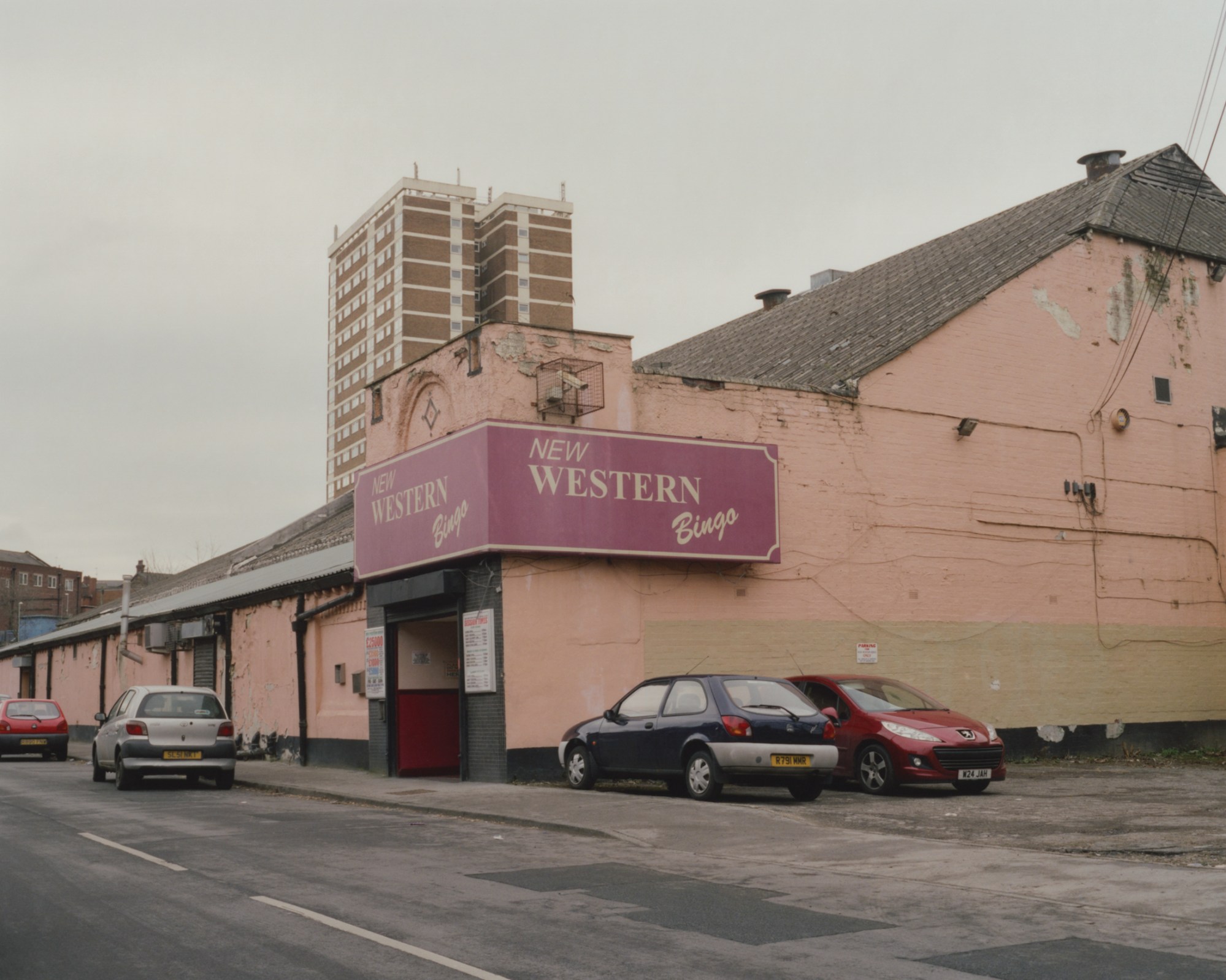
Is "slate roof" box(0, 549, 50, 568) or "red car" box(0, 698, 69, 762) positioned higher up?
"slate roof" box(0, 549, 50, 568)

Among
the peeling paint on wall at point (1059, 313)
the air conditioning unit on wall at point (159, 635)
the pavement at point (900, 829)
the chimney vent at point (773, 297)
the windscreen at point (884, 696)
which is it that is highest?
the chimney vent at point (773, 297)

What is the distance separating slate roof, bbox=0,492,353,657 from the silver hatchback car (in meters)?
4.40

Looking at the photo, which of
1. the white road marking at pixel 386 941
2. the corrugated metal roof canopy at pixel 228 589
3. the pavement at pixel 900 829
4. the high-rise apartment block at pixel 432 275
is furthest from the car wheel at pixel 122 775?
the high-rise apartment block at pixel 432 275

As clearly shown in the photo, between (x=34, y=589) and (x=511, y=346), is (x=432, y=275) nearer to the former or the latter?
(x=34, y=589)

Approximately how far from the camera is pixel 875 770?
1636 cm

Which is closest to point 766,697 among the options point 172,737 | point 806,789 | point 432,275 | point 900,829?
point 806,789

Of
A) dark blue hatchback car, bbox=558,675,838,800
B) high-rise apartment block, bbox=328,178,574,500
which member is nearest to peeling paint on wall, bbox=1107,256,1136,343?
dark blue hatchback car, bbox=558,675,838,800

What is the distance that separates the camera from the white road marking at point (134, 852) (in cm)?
1038

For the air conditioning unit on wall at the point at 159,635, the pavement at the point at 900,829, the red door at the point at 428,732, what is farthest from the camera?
the air conditioning unit on wall at the point at 159,635

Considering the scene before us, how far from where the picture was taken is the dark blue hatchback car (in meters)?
14.7

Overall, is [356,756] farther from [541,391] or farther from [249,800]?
[541,391]

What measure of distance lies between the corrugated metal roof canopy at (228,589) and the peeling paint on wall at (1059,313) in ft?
45.8

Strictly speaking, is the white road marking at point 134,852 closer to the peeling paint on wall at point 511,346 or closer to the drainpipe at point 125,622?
the peeling paint on wall at point 511,346

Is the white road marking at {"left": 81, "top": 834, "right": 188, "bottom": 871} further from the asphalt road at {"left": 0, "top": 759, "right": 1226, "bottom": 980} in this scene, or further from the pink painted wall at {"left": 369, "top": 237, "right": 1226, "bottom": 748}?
the pink painted wall at {"left": 369, "top": 237, "right": 1226, "bottom": 748}
